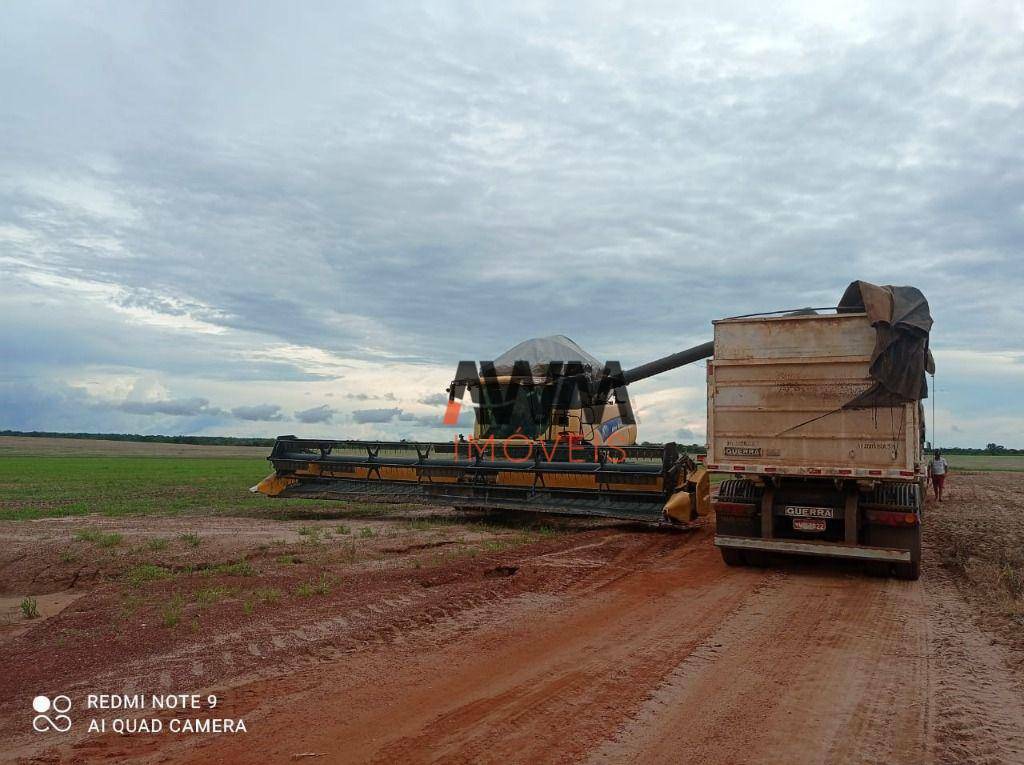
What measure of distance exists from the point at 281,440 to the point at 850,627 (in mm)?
12781

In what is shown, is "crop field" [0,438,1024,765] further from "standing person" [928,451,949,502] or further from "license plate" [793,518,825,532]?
"standing person" [928,451,949,502]

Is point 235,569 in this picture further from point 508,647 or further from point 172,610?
point 508,647

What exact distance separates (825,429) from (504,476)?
251 inches

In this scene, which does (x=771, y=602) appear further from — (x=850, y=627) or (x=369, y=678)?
(x=369, y=678)

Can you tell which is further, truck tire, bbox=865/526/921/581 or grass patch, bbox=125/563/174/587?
truck tire, bbox=865/526/921/581

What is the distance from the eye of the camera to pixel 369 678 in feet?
17.5

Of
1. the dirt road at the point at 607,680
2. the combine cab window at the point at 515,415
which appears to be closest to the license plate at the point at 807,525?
the dirt road at the point at 607,680

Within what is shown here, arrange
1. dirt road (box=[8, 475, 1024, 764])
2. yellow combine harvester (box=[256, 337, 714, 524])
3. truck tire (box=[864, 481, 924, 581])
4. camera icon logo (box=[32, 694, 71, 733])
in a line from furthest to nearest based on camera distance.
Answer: yellow combine harvester (box=[256, 337, 714, 524]), truck tire (box=[864, 481, 924, 581]), camera icon logo (box=[32, 694, 71, 733]), dirt road (box=[8, 475, 1024, 764])

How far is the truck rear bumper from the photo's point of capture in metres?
8.98

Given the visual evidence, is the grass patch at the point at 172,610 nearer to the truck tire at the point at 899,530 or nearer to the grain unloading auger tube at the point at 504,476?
the grain unloading auger tube at the point at 504,476

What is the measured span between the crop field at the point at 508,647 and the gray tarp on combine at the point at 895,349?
2.31 meters

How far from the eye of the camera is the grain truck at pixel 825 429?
904 centimetres

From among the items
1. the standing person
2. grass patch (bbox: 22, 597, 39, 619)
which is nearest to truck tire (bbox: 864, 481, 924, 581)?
grass patch (bbox: 22, 597, 39, 619)

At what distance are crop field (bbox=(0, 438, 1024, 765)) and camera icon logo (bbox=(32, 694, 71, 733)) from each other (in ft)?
0.33
